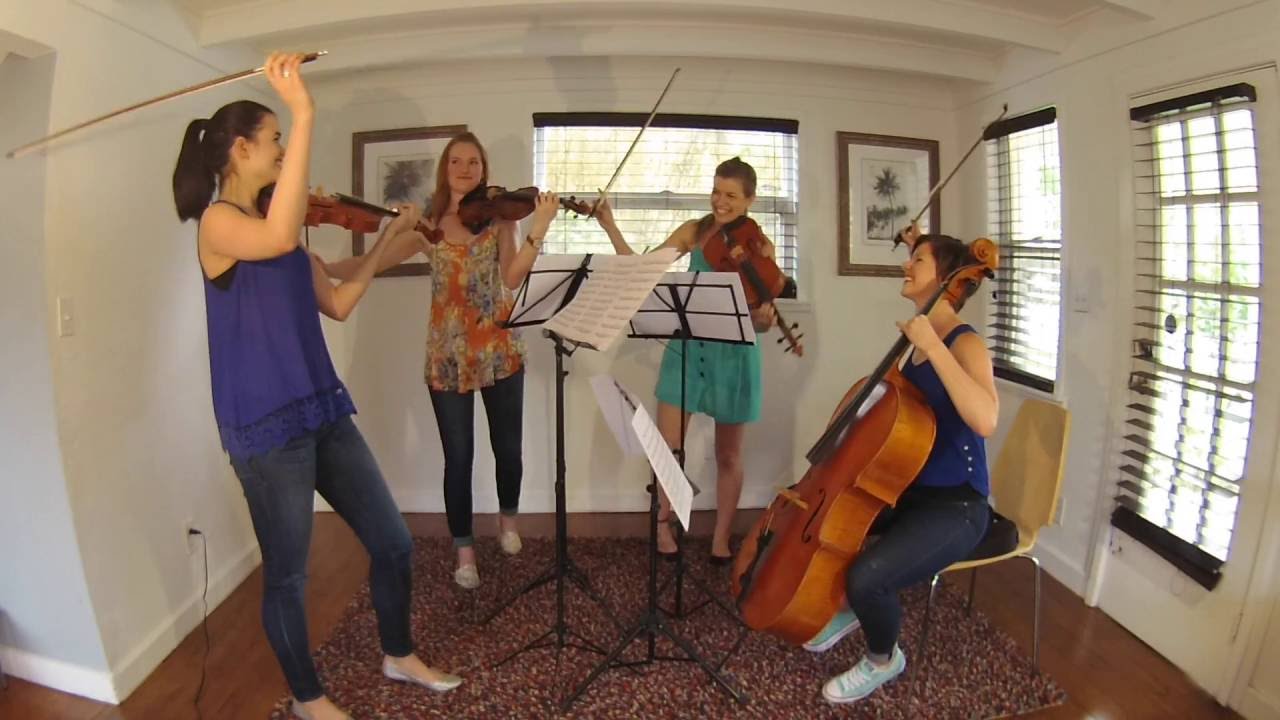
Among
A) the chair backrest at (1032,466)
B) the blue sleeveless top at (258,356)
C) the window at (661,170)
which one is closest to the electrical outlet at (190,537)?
the blue sleeveless top at (258,356)

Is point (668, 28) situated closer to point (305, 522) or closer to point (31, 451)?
point (305, 522)

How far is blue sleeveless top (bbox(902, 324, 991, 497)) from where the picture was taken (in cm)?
174

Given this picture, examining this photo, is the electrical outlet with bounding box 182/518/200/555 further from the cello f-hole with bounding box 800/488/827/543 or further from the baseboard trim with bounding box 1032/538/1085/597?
the baseboard trim with bounding box 1032/538/1085/597

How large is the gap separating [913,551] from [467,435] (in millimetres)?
1427

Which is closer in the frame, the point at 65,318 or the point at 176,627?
the point at 65,318

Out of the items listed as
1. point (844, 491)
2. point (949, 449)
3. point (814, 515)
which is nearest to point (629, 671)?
point (814, 515)

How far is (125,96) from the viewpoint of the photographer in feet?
6.20

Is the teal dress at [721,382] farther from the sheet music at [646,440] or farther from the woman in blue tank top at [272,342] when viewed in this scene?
the woman in blue tank top at [272,342]

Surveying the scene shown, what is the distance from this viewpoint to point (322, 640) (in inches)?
82.2

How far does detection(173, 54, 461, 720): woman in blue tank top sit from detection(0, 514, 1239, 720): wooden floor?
47 cm

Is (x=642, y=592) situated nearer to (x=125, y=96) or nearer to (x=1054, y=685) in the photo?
(x=1054, y=685)

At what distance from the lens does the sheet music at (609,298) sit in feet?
4.85

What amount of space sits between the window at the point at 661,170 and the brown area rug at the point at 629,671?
154 centimetres

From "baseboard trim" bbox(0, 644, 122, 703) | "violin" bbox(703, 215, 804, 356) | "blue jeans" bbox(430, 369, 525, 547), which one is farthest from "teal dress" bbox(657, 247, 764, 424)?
"baseboard trim" bbox(0, 644, 122, 703)
